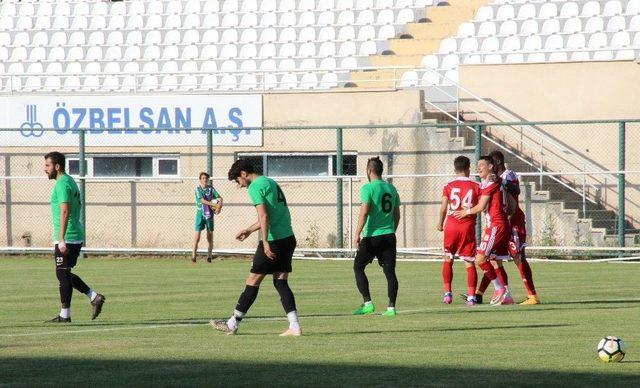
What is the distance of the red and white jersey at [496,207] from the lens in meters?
16.3

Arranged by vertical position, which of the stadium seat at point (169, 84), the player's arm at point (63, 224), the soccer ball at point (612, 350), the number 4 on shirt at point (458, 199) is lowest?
the soccer ball at point (612, 350)

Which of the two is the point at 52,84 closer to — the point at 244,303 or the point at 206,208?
the point at 206,208

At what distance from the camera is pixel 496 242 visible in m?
16.5

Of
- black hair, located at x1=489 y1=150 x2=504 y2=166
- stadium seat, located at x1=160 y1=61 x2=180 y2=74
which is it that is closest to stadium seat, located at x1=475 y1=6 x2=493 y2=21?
stadium seat, located at x1=160 y1=61 x2=180 y2=74

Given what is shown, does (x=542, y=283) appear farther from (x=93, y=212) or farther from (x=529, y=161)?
(x=93, y=212)

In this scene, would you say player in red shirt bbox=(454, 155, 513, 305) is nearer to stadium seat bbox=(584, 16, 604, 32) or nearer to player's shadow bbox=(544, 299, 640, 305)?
player's shadow bbox=(544, 299, 640, 305)

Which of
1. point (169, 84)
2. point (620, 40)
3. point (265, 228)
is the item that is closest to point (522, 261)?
point (265, 228)

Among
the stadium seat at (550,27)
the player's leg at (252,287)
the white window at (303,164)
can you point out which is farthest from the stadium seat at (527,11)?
the player's leg at (252,287)

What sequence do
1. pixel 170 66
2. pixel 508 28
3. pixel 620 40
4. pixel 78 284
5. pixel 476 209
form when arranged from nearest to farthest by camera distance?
pixel 78 284
pixel 476 209
pixel 620 40
pixel 508 28
pixel 170 66

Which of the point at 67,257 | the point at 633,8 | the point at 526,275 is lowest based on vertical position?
the point at 526,275

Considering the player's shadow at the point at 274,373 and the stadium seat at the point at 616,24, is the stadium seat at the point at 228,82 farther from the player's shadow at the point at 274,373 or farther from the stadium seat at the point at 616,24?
the player's shadow at the point at 274,373

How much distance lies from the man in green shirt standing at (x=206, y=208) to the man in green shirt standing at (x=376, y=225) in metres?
13.0

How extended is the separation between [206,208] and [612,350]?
1878cm

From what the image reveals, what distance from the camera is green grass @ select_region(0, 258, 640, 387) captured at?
33.1ft
